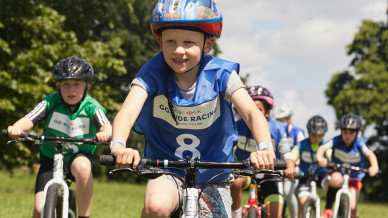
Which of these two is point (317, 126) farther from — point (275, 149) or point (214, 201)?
point (214, 201)

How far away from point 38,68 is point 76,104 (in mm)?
10969

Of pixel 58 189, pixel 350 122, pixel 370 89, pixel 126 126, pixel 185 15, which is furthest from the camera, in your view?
pixel 370 89

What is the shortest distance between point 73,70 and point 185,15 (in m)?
3.06

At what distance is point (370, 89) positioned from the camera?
42250 millimetres

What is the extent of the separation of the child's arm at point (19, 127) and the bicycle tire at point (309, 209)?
196 inches

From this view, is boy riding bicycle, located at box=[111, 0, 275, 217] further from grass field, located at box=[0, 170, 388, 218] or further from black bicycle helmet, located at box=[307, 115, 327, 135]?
black bicycle helmet, located at box=[307, 115, 327, 135]

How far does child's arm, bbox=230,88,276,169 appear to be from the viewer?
3.76 m

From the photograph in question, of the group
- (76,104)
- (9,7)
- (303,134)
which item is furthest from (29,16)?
(76,104)

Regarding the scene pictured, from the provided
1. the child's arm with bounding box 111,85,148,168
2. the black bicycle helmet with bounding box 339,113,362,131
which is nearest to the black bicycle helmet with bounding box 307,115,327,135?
the black bicycle helmet with bounding box 339,113,362,131

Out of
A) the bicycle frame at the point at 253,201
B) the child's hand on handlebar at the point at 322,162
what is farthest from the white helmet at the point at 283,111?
the bicycle frame at the point at 253,201

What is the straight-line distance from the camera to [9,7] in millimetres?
18312

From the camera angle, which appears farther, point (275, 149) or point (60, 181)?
point (275, 149)

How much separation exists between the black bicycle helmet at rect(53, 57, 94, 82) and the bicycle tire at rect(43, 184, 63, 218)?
1.36 m

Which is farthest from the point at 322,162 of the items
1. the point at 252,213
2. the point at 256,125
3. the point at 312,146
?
the point at 256,125
